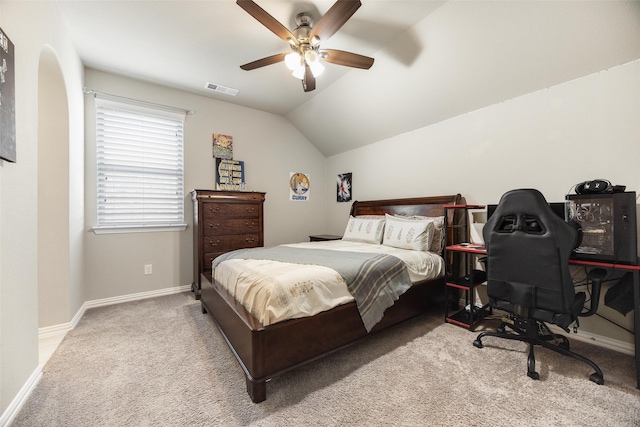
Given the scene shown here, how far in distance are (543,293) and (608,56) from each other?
6.23 feet

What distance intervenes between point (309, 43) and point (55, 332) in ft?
11.0

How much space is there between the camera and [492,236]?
182cm

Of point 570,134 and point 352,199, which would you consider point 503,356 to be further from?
point 352,199

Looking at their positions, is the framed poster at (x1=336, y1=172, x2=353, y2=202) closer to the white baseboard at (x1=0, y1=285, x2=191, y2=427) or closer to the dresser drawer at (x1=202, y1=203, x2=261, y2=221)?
the dresser drawer at (x1=202, y1=203, x2=261, y2=221)

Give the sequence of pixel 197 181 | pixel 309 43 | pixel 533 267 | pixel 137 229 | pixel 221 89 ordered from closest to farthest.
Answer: pixel 533 267 → pixel 309 43 → pixel 137 229 → pixel 221 89 → pixel 197 181

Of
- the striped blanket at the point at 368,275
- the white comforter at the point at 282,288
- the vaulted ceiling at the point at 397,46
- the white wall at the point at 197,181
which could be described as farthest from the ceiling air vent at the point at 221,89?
the white comforter at the point at 282,288

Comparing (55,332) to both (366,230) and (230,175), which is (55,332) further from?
(366,230)

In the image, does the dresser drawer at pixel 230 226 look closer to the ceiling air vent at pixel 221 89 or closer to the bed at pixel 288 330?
the bed at pixel 288 330

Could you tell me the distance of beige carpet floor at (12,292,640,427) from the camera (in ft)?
4.27

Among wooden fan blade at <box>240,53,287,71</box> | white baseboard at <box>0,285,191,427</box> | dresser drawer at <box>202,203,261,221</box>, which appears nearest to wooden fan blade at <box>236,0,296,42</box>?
wooden fan blade at <box>240,53,287,71</box>

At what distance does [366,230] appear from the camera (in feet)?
10.9

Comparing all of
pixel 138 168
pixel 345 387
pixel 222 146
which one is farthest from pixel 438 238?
pixel 138 168

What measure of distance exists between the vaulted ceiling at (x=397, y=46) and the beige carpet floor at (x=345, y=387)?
2329 mm

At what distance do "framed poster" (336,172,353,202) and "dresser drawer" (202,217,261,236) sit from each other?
5.45ft
